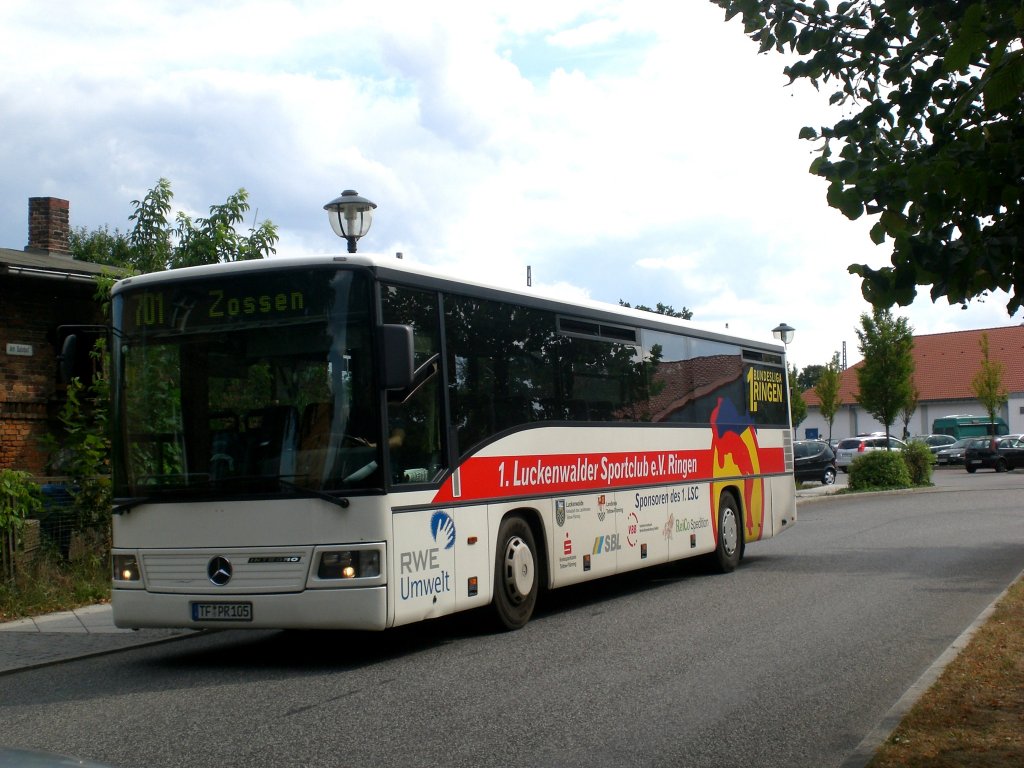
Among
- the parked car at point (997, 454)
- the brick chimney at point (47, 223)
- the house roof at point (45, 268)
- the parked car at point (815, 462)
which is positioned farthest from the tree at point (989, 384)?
the house roof at point (45, 268)

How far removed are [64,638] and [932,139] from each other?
8870 millimetres

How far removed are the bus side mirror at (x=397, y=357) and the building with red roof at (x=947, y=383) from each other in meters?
70.9

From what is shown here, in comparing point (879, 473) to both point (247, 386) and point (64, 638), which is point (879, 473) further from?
point (247, 386)

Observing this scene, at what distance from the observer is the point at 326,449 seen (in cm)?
915

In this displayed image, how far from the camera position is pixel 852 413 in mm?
85375

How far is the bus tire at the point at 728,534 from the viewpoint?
15719 millimetres

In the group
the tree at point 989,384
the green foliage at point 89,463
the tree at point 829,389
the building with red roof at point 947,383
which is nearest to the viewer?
the green foliage at point 89,463

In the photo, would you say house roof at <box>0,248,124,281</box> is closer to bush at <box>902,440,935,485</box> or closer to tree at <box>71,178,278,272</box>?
tree at <box>71,178,278,272</box>

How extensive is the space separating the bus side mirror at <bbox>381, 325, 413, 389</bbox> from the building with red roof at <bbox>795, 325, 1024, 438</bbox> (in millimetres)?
70874

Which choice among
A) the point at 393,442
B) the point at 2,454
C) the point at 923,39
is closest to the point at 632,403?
the point at 393,442

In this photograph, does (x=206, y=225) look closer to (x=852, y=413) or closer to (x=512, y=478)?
(x=512, y=478)

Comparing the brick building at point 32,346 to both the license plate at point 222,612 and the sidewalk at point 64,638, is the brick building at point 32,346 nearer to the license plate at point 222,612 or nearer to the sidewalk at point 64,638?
the sidewalk at point 64,638

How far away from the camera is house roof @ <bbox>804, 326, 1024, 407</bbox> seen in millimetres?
79688

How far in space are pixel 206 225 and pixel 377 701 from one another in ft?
36.5
